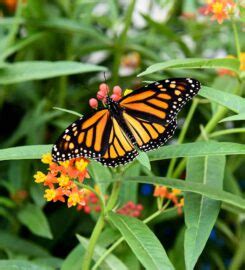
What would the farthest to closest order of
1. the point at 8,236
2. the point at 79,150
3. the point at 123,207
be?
the point at 8,236 → the point at 123,207 → the point at 79,150

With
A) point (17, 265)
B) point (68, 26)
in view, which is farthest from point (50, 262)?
point (68, 26)

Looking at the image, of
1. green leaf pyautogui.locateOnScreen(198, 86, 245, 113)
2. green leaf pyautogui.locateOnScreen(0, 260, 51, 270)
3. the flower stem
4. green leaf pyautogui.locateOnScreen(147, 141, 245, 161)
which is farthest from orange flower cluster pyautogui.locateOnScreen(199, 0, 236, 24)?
green leaf pyautogui.locateOnScreen(0, 260, 51, 270)

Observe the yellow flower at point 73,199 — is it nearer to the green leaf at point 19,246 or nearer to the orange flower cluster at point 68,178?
the orange flower cluster at point 68,178

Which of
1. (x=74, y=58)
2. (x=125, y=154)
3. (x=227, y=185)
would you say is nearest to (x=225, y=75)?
(x=227, y=185)

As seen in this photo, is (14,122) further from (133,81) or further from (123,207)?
(123,207)

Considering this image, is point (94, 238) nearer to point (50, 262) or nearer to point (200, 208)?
point (200, 208)
